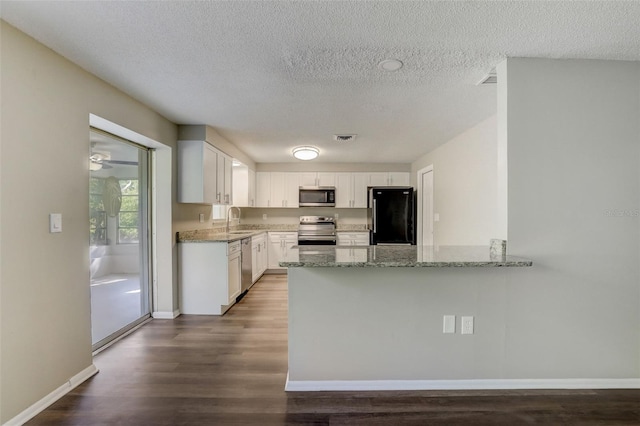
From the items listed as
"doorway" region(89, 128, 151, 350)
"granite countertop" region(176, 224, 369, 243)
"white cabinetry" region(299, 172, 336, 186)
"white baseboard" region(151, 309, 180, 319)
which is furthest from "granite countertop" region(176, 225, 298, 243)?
"white cabinetry" region(299, 172, 336, 186)

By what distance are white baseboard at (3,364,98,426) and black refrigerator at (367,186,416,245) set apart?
4.51 meters

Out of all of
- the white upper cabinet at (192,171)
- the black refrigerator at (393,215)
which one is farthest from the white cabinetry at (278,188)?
the white upper cabinet at (192,171)

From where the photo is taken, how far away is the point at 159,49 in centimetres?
188

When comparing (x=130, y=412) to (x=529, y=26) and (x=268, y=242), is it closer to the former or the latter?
(x=529, y=26)

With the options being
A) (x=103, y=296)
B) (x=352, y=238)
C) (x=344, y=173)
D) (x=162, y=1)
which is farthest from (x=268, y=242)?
(x=162, y=1)

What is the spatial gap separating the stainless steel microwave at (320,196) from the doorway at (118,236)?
10.3 ft

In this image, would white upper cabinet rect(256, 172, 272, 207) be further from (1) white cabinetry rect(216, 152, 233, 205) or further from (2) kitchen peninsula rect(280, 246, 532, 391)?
(2) kitchen peninsula rect(280, 246, 532, 391)

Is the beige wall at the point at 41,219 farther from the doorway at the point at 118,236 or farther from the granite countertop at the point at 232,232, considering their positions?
the granite countertop at the point at 232,232

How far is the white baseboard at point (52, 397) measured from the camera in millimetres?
1699

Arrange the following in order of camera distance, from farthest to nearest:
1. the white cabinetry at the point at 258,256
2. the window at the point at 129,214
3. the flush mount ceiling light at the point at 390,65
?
the white cabinetry at the point at 258,256 → the window at the point at 129,214 → the flush mount ceiling light at the point at 390,65

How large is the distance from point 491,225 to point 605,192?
3.76ft

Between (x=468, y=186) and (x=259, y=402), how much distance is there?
127 inches

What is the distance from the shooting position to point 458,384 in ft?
6.77

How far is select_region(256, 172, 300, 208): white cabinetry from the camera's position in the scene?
6.07 m
